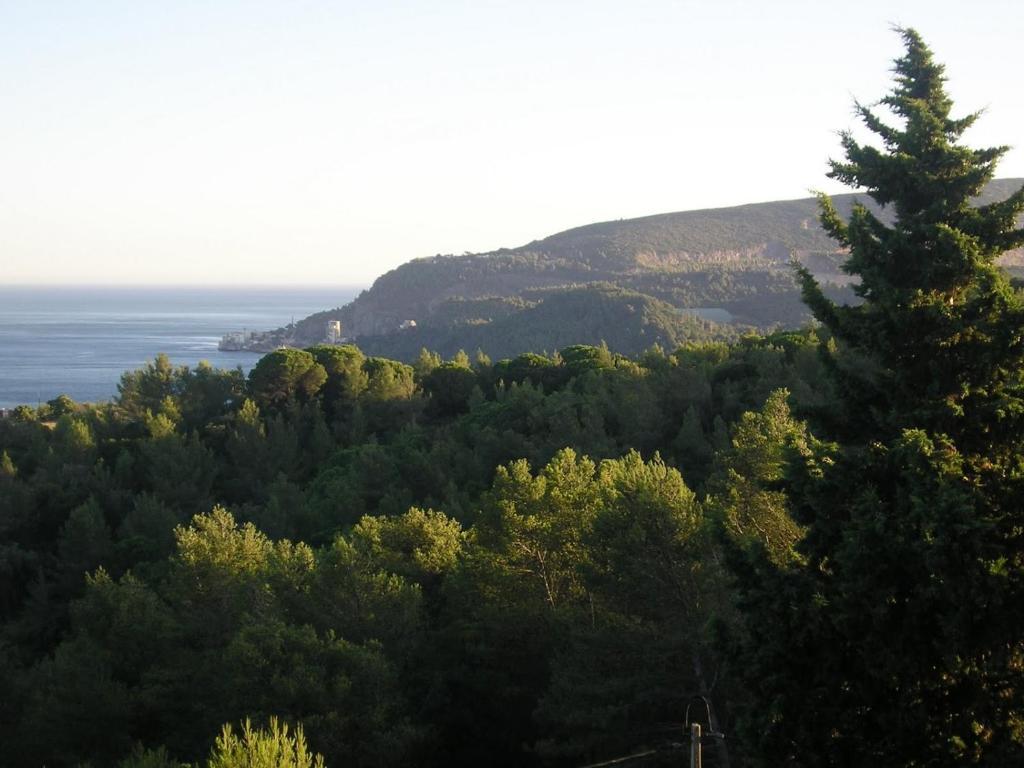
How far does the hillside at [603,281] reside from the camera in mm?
97188

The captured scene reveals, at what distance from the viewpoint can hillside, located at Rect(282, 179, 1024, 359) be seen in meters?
97.2

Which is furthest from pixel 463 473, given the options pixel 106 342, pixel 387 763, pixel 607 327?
pixel 106 342

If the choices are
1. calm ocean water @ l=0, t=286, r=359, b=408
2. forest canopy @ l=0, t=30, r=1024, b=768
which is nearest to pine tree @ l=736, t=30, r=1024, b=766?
forest canopy @ l=0, t=30, r=1024, b=768

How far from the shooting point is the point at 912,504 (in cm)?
855

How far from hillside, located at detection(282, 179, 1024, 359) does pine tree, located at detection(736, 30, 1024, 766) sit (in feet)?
240

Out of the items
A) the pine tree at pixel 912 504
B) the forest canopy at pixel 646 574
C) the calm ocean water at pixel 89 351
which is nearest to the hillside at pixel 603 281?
the calm ocean water at pixel 89 351

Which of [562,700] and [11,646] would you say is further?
[11,646]

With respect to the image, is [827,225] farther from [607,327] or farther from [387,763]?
[607,327]

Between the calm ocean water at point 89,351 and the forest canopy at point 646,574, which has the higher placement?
the forest canopy at point 646,574

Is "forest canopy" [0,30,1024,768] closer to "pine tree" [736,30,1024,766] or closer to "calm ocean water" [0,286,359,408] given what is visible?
"pine tree" [736,30,1024,766]

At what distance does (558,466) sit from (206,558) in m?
6.67

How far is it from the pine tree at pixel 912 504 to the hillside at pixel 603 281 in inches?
2885

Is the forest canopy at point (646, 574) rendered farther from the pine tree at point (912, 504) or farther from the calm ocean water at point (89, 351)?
the calm ocean water at point (89, 351)

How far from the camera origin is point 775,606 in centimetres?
894
